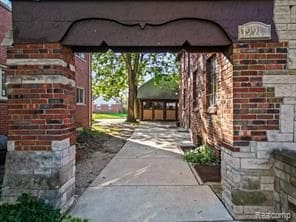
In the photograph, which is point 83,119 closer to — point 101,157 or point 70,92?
point 101,157

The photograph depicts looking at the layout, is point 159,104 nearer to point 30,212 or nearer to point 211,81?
point 211,81

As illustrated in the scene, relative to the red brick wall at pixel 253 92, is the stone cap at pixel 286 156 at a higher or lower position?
lower

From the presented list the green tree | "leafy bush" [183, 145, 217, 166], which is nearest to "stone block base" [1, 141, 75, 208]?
"leafy bush" [183, 145, 217, 166]

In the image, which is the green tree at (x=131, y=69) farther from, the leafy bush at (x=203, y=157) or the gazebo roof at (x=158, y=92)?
the leafy bush at (x=203, y=157)

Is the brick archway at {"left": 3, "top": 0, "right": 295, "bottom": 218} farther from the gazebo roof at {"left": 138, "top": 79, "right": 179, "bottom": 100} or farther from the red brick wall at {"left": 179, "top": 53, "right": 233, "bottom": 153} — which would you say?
the gazebo roof at {"left": 138, "top": 79, "right": 179, "bottom": 100}

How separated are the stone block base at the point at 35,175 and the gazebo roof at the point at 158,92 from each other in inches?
1096

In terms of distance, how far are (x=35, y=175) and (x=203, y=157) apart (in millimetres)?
5404

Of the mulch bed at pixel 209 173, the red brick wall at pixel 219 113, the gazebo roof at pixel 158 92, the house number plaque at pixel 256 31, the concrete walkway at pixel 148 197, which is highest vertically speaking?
the gazebo roof at pixel 158 92

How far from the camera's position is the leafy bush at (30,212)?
375cm

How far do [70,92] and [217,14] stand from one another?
274cm

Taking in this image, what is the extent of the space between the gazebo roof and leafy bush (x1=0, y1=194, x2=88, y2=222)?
28121mm

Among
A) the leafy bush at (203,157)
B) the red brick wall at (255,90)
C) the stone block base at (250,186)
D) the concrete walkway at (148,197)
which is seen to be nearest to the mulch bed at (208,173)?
the concrete walkway at (148,197)

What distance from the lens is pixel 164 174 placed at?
22.9 feet

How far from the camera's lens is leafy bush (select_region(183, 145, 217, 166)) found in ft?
27.0
